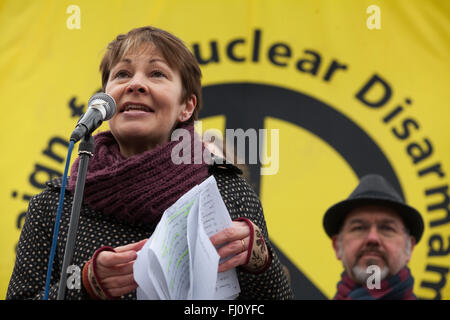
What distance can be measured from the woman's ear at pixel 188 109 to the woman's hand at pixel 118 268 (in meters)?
0.70

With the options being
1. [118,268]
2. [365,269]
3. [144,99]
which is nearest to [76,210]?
[118,268]

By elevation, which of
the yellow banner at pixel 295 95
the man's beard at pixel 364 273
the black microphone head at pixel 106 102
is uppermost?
the yellow banner at pixel 295 95

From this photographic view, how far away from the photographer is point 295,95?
388 centimetres

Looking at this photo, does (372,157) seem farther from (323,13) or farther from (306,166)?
(323,13)

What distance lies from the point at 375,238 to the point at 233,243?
1.87 meters

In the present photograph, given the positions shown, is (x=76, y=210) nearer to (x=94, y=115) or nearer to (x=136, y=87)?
(x=94, y=115)

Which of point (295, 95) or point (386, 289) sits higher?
point (295, 95)

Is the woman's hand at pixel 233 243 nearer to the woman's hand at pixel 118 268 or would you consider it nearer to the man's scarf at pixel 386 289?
the woman's hand at pixel 118 268

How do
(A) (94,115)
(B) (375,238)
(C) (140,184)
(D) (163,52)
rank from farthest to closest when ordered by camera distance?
(B) (375,238) → (D) (163,52) → (C) (140,184) → (A) (94,115)

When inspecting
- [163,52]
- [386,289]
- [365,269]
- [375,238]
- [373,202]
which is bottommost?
[386,289]

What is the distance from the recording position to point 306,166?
3.84 metres

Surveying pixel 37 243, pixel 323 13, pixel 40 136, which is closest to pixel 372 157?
pixel 323 13

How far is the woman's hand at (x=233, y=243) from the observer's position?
4.80 ft

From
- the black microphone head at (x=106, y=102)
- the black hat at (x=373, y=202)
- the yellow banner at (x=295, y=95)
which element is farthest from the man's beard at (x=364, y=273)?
the black microphone head at (x=106, y=102)
